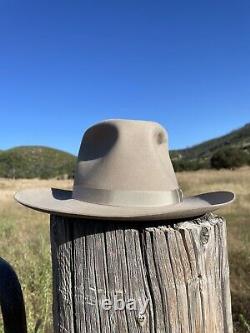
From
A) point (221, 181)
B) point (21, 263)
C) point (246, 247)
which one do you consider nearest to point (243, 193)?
point (221, 181)

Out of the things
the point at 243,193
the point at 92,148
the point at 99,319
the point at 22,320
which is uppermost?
the point at 92,148

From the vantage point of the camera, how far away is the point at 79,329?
1225mm

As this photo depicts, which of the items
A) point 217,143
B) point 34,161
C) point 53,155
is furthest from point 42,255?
point 217,143

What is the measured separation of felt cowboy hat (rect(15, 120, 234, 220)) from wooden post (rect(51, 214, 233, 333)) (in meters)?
0.10

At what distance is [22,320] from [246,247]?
544cm

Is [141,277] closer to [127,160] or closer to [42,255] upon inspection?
[127,160]

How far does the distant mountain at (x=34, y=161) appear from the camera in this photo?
2351 inches

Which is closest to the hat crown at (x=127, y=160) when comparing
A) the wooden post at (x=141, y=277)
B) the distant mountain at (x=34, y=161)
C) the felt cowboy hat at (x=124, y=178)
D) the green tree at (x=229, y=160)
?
the felt cowboy hat at (x=124, y=178)

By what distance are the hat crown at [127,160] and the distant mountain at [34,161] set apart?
2145 inches

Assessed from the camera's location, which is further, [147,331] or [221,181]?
[221,181]

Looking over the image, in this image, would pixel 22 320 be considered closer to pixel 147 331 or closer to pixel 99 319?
pixel 99 319

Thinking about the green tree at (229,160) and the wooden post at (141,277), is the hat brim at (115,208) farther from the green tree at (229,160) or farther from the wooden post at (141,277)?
the green tree at (229,160)

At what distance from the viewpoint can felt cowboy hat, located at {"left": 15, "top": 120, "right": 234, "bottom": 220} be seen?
4.51ft

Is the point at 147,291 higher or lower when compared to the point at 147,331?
higher
